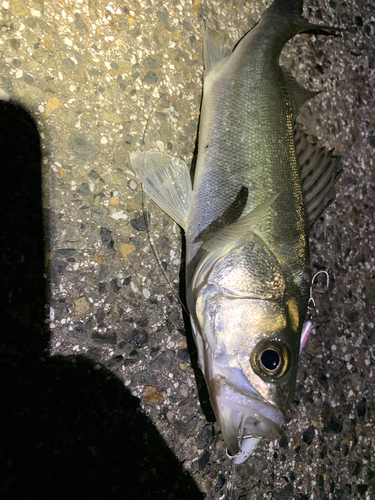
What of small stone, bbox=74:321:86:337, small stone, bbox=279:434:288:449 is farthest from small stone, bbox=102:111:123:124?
small stone, bbox=279:434:288:449

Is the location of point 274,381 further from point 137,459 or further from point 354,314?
point 354,314

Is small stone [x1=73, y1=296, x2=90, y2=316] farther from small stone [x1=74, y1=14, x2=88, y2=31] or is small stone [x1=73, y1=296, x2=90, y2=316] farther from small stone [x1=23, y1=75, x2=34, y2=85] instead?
small stone [x1=74, y1=14, x2=88, y2=31]

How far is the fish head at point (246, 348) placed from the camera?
59.5 inches

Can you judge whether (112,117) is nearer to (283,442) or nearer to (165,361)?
(165,361)

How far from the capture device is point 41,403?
1.52 m

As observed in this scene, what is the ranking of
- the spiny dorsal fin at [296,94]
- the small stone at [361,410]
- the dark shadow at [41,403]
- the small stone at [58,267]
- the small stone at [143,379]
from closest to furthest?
1. the dark shadow at [41,403]
2. the small stone at [58,267]
3. the small stone at [143,379]
4. the spiny dorsal fin at [296,94]
5. the small stone at [361,410]

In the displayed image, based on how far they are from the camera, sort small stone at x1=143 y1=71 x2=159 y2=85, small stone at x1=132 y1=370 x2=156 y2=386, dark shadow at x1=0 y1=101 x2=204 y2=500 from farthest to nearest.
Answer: small stone at x1=143 y1=71 x2=159 y2=85 → small stone at x1=132 y1=370 x2=156 y2=386 → dark shadow at x1=0 y1=101 x2=204 y2=500

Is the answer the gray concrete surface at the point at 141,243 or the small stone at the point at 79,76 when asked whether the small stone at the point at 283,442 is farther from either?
the small stone at the point at 79,76

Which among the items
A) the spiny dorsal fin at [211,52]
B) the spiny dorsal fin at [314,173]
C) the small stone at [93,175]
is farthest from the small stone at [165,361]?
the spiny dorsal fin at [211,52]

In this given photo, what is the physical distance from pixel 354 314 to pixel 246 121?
171cm

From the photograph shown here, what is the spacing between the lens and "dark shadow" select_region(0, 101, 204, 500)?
1454 millimetres

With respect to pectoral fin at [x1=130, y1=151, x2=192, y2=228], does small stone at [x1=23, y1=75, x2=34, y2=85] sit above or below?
above

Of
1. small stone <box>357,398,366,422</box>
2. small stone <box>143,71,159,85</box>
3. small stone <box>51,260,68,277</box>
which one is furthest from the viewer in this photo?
small stone <box>357,398,366,422</box>

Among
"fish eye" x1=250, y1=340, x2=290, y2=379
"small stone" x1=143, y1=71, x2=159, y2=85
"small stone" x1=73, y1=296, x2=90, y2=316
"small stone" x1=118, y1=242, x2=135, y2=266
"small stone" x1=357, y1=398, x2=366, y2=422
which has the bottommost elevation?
"small stone" x1=357, y1=398, x2=366, y2=422
